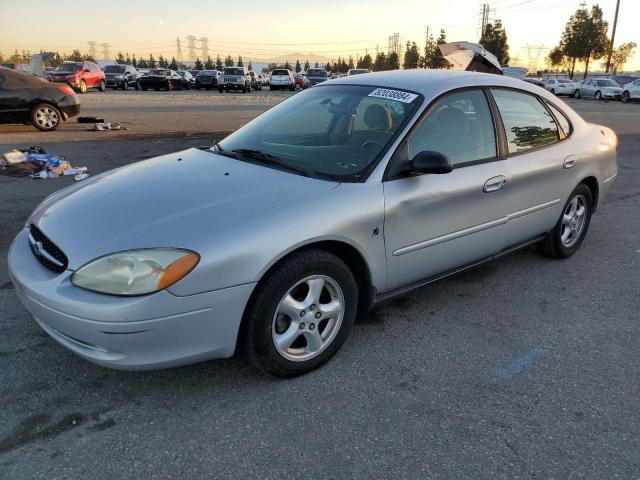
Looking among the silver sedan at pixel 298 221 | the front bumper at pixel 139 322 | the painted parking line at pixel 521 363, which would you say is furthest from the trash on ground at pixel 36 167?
the painted parking line at pixel 521 363

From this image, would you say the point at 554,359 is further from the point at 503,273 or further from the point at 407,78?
the point at 407,78

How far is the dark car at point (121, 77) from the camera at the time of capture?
33875mm

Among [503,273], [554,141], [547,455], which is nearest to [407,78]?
[554,141]

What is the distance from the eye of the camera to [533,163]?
3.84 meters

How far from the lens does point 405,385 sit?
9.02ft

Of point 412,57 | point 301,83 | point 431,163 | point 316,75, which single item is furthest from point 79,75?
point 412,57

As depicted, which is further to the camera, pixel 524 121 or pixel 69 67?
pixel 69 67

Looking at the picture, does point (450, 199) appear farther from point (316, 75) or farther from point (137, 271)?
point (316, 75)

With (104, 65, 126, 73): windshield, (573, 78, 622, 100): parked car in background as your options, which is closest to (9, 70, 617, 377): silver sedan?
(573, 78, 622, 100): parked car in background

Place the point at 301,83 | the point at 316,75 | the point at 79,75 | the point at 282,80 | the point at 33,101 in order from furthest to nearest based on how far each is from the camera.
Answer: the point at 316,75 < the point at 301,83 < the point at 282,80 < the point at 79,75 < the point at 33,101

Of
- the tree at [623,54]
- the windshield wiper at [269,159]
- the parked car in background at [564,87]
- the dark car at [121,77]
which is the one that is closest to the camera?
the windshield wiper at [269,159]

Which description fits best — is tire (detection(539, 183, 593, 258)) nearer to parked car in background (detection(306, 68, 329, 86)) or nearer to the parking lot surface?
the parking lot surface

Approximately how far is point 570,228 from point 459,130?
71.8 inches

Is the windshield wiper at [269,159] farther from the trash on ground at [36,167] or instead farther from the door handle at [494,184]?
the trash on ground at [36,167]
